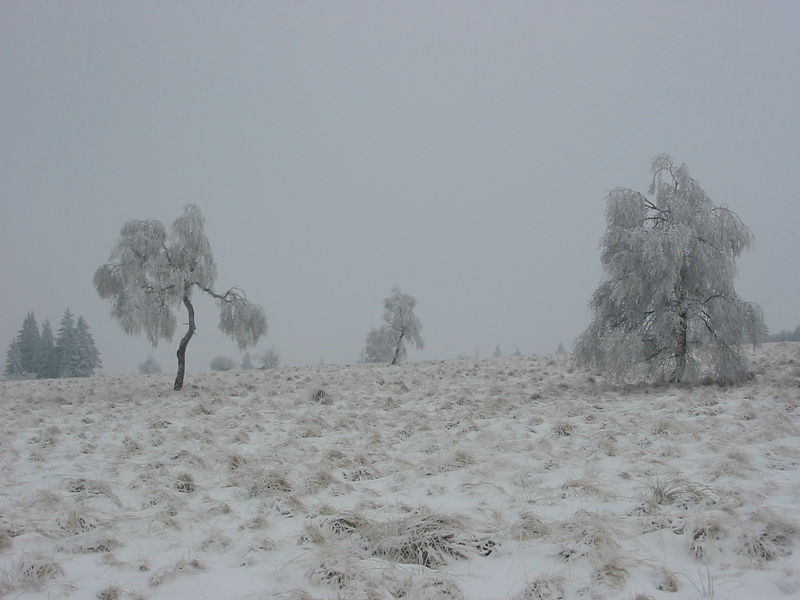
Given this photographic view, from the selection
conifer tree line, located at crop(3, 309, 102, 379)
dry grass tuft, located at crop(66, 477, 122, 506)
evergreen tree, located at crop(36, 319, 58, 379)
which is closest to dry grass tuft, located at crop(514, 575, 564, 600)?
dry grass tuft, located at crop(66, 477, 122, 506)

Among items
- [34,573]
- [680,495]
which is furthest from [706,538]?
[34,573]

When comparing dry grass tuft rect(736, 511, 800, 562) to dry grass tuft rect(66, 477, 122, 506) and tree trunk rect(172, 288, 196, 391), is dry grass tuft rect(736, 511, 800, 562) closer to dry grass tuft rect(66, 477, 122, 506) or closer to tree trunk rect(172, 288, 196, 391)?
dry grass tuft rect(66, 477, 122, 506)

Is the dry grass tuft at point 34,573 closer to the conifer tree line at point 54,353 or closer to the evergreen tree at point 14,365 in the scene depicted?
the conifer tree line at point 54,353

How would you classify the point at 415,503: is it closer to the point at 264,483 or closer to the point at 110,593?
the point at 264,483

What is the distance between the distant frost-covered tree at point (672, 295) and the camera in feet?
47.9

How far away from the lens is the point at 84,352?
52344mm

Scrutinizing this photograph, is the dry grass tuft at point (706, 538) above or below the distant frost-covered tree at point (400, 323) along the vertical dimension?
below

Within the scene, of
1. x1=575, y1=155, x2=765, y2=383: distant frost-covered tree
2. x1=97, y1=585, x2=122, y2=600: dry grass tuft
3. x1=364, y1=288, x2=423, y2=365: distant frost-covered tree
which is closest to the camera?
x1=97, y1=585, x2=122, y2=600: dry grass tuft

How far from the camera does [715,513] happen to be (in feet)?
15.5

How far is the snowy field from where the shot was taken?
405 cm

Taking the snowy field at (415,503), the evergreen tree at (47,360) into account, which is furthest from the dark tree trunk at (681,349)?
the evergreen tree at (47,360)

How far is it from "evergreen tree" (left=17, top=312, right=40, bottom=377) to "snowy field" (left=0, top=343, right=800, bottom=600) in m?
58.3

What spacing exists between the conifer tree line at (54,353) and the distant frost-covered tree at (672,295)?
2055 inches

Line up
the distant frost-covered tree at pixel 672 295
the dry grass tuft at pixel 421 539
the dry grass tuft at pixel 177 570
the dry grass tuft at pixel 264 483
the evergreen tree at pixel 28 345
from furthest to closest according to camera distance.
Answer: the evergreen tree at pixel 28 345 < the distant frost-covered tree at pixel 672 295 < the dry grass tuft at pixel 264 483 < the dry grass tuft at pixel 421 539 < the dry grass tuft at pixel 177 570
